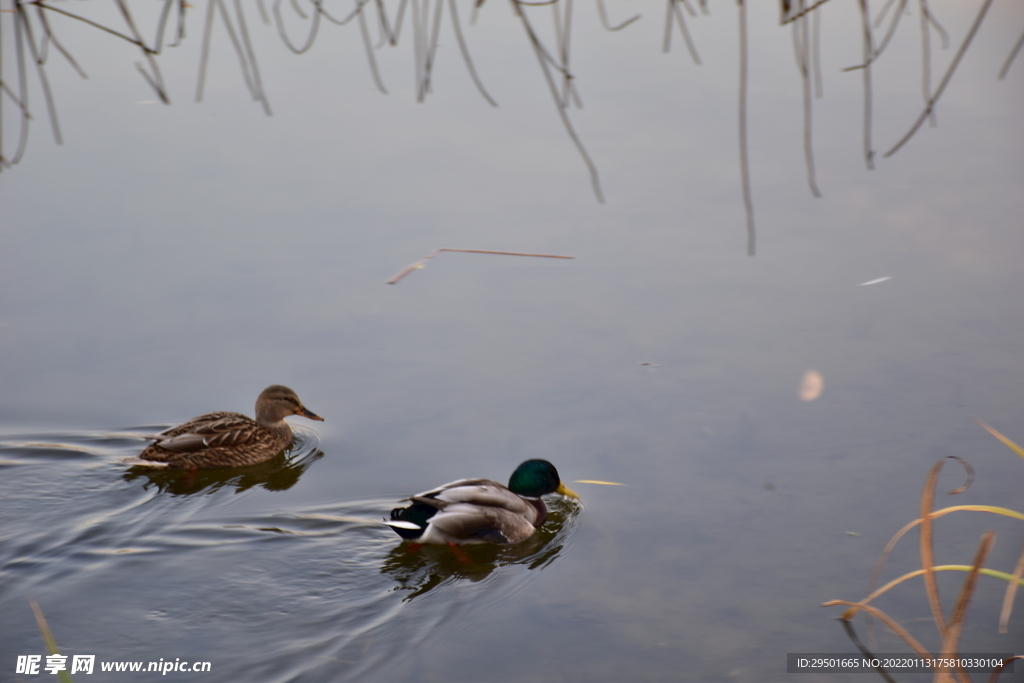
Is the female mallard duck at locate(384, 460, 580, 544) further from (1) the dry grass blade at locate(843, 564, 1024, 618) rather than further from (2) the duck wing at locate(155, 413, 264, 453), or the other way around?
(1) the dry grass blade at locate(843, 564, 1024, 618)

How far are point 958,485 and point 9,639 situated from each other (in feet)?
12.9

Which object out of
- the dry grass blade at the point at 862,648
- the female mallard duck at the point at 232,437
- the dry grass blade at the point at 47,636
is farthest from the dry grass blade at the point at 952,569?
the female mallard duck at the point at 232,437

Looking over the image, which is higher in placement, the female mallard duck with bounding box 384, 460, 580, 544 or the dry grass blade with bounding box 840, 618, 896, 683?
the female mallard duck with bounding box 384, 460, 580, 544

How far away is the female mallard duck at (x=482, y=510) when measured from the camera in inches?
157

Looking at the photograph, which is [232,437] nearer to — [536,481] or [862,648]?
[536,481]

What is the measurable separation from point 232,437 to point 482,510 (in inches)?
55.7

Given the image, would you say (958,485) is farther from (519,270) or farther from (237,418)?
(237,418)

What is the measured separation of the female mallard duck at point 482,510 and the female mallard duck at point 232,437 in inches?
38.5

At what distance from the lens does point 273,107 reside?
297 inches

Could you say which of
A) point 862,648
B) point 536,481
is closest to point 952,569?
point 862,648

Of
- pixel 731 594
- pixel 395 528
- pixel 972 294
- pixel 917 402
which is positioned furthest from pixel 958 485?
pixel 395 528

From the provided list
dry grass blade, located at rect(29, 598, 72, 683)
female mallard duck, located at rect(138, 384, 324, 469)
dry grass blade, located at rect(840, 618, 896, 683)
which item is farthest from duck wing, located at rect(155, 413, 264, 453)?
dry grass blade, located at rect(840, 618, 896, 683)

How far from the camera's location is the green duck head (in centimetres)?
425

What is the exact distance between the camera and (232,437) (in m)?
4.66
